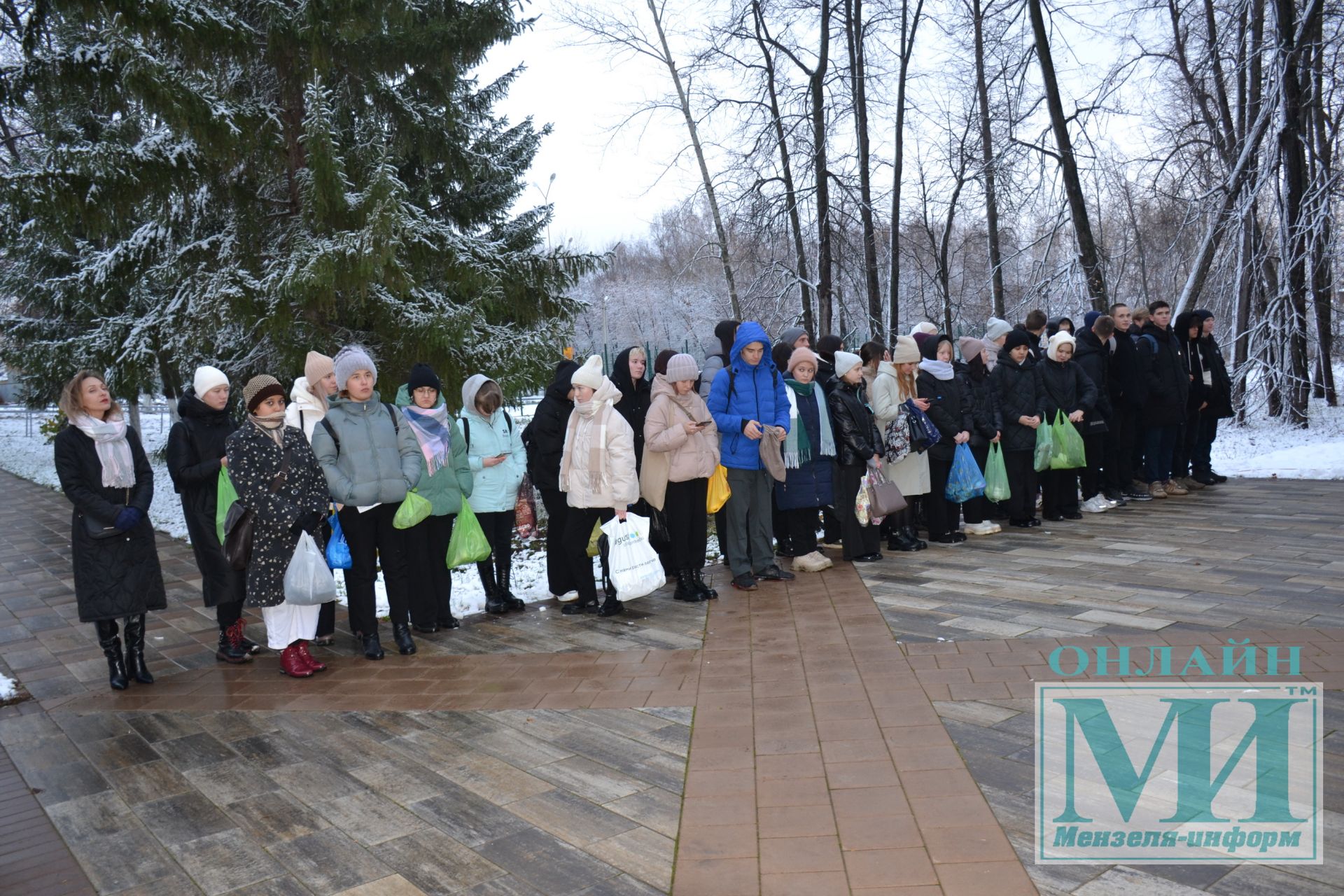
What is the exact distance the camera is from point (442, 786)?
160 inches

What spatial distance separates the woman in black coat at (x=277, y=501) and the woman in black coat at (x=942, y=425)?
17.3 ft

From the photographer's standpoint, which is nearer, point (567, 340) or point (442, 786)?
point (442, 786)

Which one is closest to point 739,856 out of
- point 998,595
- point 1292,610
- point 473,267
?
point 998,595

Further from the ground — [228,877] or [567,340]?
[567,340]

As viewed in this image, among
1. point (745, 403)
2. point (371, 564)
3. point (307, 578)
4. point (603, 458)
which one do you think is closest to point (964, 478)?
point (745, 403)

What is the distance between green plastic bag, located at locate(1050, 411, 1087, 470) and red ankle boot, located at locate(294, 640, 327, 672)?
6699 millimetres

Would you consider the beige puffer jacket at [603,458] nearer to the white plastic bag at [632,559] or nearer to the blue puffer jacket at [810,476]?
the white plastic bag at [632,559]

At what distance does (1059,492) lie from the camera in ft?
30.9

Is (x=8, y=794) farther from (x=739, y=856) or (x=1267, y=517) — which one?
(x=1267, y=517)

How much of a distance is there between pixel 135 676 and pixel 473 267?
657 cm

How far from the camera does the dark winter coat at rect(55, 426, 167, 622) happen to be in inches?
223

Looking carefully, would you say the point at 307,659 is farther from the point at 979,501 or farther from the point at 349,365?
the point at 979,501

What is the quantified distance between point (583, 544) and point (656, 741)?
2.75 meters

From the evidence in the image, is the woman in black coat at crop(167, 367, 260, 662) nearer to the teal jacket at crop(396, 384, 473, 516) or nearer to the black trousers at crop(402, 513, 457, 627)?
the black trousers at crop(402, 513, 457, 627)
